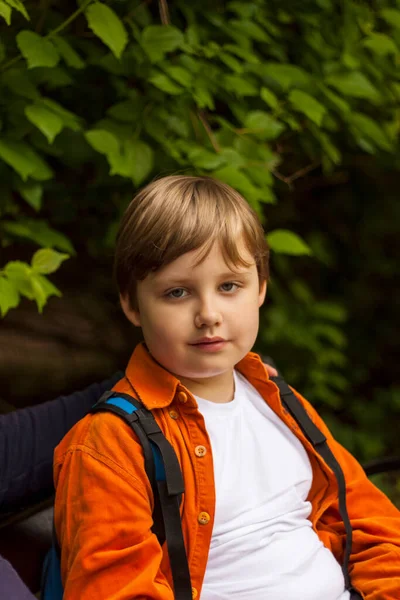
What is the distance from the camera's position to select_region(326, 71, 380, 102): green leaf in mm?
2154

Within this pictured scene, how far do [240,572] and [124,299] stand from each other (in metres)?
0.63

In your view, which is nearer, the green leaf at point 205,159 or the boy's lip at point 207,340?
the boy's lip at point 207,340

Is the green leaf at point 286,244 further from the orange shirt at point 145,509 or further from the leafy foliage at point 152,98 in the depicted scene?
the orange shirt at point 145,509

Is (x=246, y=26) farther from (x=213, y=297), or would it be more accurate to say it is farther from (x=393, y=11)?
(x=213, y=297)

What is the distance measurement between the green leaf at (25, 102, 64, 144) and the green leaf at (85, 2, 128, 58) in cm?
23

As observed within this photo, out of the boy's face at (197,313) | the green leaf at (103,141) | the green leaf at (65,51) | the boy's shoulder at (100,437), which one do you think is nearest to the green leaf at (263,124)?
the green leaf at (103,141)

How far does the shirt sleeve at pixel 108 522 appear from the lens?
1170mm

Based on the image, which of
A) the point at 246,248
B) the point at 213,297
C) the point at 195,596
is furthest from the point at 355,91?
the point at 195,596

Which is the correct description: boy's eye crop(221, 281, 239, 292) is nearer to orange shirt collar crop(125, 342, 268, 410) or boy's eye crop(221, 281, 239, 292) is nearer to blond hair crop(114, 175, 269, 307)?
blond hair crop(114, 175, 269, 307)

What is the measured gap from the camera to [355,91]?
2.16 meters

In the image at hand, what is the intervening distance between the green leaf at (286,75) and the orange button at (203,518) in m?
1.38

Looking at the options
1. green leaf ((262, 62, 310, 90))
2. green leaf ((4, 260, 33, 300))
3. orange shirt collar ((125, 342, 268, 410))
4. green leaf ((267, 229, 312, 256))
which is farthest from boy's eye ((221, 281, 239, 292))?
green leaf ((262, 62, 310, 90))

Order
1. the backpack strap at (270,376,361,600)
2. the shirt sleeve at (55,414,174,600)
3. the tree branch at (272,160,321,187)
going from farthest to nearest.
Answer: the tree branch at (272,160,321,187), the backpack strap at (270,376,361,600), the shirt sleeve at (55,414,174,600)

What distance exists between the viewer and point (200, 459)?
1.35 meters
